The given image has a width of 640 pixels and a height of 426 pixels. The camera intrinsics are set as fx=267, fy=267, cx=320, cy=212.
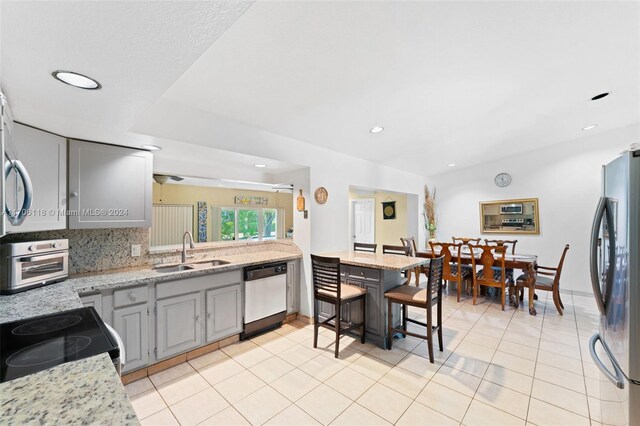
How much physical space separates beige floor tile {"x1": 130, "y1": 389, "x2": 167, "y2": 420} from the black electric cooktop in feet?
3.38

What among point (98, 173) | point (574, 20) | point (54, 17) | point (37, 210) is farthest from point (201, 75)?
point (574, 20)

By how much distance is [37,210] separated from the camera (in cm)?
196

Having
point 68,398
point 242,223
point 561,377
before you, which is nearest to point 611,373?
point 561,377

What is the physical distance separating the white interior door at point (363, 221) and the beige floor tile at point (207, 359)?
4924 mm

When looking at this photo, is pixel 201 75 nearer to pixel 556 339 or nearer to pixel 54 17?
pixel 54 17

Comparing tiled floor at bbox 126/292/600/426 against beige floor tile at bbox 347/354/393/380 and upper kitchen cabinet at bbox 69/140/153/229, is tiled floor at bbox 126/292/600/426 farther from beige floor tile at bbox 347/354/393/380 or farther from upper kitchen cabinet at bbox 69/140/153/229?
upper kitchen cabinet at bbox 69/140/153/229

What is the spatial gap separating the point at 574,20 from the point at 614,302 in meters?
1.96

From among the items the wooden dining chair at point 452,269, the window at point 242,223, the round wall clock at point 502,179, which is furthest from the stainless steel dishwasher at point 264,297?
the round wall clock at point 502,179

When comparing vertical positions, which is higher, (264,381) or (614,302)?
(614,302)

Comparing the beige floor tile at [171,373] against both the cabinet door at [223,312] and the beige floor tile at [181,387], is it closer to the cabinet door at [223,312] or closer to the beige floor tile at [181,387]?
the beige floor tile at [181,387]

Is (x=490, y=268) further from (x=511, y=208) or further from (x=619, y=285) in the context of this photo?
(x=619, y=285)

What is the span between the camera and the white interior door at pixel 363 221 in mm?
7145

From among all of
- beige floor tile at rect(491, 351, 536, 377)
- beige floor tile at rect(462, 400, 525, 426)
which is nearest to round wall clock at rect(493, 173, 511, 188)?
beige floor tile at rect(491, 351, 536, 377)

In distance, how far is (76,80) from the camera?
1376 mm
